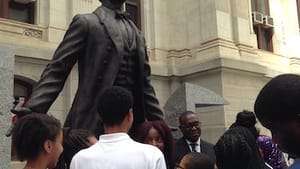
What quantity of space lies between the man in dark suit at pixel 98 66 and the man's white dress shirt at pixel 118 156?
2.78ft

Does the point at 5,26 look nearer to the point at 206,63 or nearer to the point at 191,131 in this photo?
the point at 206,63

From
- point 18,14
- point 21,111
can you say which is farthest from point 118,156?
point 18,14

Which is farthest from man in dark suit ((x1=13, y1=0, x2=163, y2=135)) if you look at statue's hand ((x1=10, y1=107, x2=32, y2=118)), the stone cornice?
the stone cornice

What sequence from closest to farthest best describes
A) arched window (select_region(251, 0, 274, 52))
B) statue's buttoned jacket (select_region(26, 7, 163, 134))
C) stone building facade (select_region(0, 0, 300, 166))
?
statue's buttoned jacket (select_region(26, 7, 163, 134)) → stone building facade (select_region(0, 0, 300, 166)) → arched window (select_region(251, 0, 274, 52))

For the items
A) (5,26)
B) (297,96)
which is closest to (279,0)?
(5,26)

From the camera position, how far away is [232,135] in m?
2.82

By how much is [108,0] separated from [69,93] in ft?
32.9

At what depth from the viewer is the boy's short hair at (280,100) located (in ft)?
4.83

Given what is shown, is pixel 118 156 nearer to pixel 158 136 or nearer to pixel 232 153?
pixel 232 153

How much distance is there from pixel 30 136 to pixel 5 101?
3.27m

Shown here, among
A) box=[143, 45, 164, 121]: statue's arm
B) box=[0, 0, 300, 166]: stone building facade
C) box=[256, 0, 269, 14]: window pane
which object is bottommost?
box=[143, 45, 164, 121]: statue's arm

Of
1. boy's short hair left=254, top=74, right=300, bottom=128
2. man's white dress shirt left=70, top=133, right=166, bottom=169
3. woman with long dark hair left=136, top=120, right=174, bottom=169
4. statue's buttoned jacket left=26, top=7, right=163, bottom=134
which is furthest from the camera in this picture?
woman with long dark hair left=136, top=120, right=174, bottom=169

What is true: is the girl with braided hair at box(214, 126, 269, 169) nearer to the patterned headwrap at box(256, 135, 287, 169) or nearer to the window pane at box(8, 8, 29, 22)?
the patterned headwrap at box(256, 135, 287, 169)

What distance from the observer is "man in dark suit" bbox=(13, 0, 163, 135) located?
3299 millimetres
